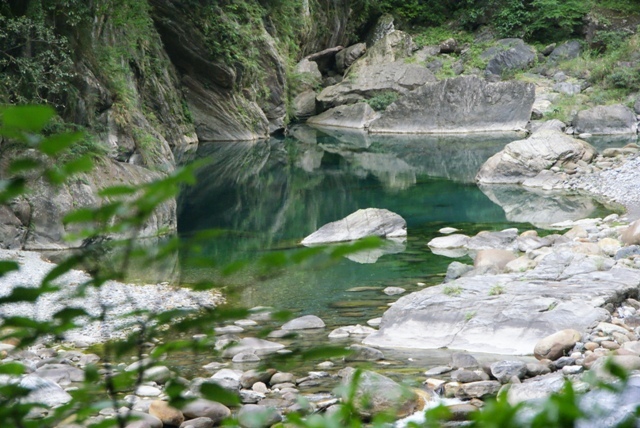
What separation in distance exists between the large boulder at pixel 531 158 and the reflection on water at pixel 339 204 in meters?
0.80

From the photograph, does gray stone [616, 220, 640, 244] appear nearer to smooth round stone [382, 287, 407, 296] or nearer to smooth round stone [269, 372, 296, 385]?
smooth round stone [382, 287, 407, 296]

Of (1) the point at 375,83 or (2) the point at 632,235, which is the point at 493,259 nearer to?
(2) the point at 632,235

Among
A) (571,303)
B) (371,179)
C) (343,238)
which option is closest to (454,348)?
(571,303)

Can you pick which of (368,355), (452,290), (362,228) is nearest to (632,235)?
(452,290)

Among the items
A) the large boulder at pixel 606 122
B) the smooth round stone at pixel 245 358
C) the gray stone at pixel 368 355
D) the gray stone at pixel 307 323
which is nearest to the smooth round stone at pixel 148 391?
the smooth round stone at pixel 245 358

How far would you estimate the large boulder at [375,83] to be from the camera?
35.8 metres

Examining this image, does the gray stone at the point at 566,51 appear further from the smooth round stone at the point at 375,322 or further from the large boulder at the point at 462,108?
the smooth round stone at the point at 375,322

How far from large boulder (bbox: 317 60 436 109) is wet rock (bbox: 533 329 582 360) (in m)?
28.9

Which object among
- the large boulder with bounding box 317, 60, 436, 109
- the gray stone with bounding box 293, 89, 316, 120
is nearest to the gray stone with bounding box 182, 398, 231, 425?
the large boulder with bounding box 317, 60, 436, 109

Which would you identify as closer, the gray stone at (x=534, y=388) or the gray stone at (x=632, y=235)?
the gray stone at (x=534, y=388)

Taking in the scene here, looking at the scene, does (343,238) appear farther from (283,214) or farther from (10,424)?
(10,424)

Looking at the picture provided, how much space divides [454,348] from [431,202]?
33.4ft

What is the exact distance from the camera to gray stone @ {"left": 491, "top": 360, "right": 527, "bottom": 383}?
6.43m

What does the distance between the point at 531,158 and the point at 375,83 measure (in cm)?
1704
